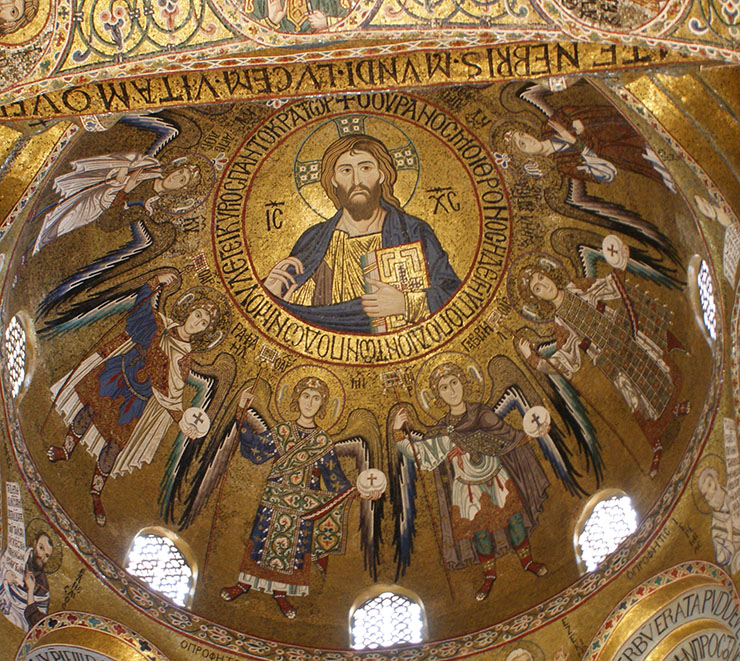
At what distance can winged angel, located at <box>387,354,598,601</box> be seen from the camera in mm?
16344

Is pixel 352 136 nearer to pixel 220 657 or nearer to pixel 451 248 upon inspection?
pixel 451 248

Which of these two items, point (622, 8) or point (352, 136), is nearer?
point (622, 8)

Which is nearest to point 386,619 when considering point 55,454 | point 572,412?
point 572,412

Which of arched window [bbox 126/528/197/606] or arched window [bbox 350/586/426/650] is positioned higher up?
arched window [bbox 126/528/197/606]

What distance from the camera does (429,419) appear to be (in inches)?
669

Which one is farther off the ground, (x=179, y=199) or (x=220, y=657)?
(x=179, y=199)

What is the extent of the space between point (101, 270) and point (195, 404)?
93.2 inches

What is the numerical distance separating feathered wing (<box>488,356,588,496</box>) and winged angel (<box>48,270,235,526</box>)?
384 centimetres

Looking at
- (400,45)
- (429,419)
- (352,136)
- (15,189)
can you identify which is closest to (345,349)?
(429,419)

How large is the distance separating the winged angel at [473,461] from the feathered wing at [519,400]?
14 mm

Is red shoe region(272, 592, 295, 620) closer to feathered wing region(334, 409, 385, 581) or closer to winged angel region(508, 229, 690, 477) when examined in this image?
feathered wing region(334, 409, 385, 581)

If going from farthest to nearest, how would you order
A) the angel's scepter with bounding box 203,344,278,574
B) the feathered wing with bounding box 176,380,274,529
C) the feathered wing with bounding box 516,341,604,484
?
the angel's scepter with bounding box 203,344,278,574 → the feathered wing with bounding box 176,380,274,529 → the feathered wing with bounding box 516,341,604,484

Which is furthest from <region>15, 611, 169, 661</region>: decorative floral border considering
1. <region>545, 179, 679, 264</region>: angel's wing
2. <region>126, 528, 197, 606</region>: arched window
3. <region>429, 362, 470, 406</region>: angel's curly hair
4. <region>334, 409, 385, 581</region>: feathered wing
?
<region>545, 179, 679, 264</region>: angel's wing

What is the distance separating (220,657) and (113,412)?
3595 mm
